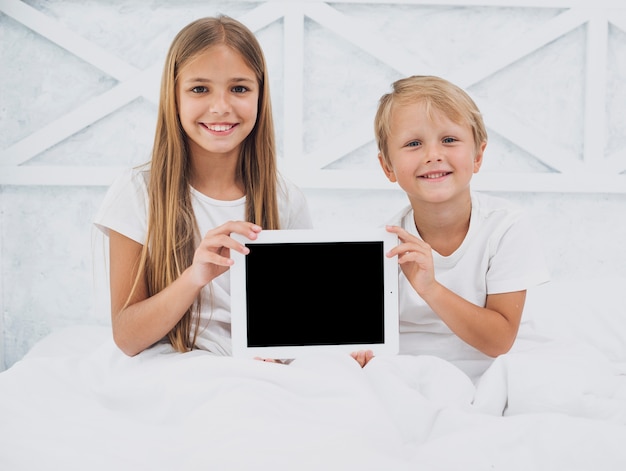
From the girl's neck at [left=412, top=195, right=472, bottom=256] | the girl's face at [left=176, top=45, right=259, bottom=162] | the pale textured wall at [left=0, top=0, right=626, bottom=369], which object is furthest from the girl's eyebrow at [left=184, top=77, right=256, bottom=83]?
the pale textured wall at [left=0, top=0, right=626, bottom=369]

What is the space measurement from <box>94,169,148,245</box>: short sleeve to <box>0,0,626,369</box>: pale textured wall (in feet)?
2.11

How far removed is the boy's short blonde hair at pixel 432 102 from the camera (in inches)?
45.9

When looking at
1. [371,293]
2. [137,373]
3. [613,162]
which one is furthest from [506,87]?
[137,373]

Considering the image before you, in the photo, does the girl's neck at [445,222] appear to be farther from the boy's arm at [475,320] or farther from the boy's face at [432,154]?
the boy's arm at [475,320]

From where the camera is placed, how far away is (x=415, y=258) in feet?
3.37

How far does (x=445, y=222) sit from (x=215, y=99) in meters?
0.47

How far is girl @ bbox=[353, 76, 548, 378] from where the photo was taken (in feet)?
3.76

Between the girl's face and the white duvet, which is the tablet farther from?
the girl's face

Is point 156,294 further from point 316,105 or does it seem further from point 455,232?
point 316,105

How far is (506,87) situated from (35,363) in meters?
1.45

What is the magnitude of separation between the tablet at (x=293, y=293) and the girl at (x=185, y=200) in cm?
10

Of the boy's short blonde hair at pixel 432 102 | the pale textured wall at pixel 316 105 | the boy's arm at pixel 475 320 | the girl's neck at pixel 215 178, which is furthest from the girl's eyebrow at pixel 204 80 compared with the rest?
the pale textured wall at pixel 316 105

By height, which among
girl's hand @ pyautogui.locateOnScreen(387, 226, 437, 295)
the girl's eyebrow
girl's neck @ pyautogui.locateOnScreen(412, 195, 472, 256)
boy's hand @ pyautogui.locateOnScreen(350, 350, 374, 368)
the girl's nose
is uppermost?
the girl's eyebrow

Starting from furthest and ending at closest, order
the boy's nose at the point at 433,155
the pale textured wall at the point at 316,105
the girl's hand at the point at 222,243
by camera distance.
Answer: the pale textured wall at the point at 316,105 < the boy's nose at the point at 433,155 < the girl's hand at the point at 222,243
